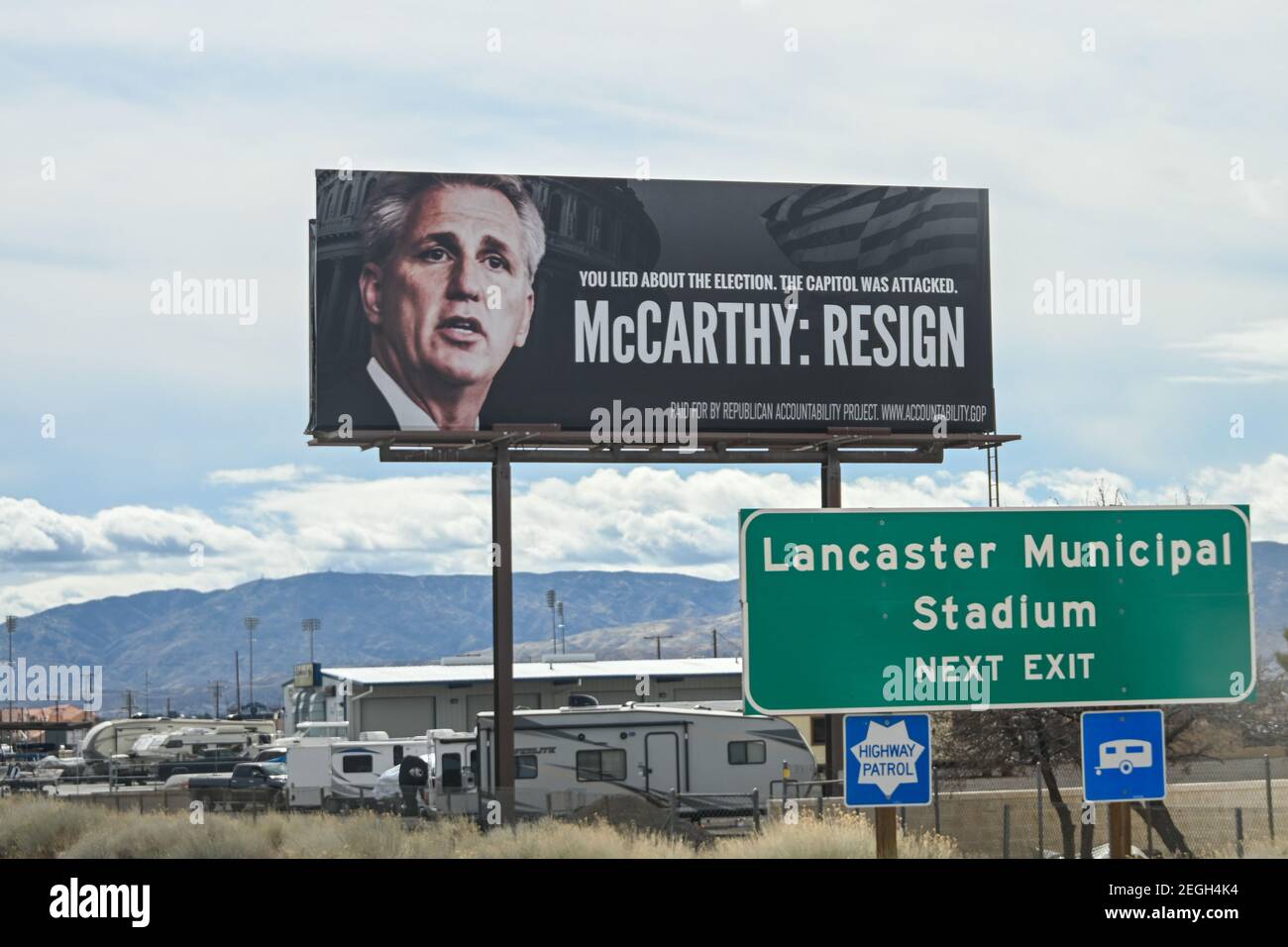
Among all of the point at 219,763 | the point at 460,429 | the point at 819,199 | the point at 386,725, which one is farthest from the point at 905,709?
→ the point at 219,763

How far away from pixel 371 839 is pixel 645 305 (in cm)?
1174

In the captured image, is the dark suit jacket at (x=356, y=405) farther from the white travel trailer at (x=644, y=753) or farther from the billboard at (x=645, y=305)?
the white travel trailer at (x=644, y=753)

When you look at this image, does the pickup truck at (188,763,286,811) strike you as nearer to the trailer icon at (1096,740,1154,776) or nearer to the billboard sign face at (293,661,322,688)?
the billboard sign face at (293,661,322,688)

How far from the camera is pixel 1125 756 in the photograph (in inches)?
437

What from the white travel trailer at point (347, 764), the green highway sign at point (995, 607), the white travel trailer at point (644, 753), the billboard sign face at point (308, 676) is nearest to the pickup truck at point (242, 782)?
the white travel trailer at point (347, 764)

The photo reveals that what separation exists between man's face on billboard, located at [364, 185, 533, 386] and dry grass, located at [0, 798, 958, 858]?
26.2 feet

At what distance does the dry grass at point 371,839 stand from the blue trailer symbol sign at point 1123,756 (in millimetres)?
4659

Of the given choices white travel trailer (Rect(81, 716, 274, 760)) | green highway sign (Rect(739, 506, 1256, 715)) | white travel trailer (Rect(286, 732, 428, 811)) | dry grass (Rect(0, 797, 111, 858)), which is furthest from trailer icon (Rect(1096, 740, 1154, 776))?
white travel trailer (Rect(81, 716, 274, 760))

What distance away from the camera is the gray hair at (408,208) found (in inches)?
1076

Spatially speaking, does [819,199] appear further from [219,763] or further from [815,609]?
[219,763]

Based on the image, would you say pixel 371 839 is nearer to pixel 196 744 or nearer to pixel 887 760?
pixel 887 760

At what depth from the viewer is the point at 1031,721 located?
31375 millimetres

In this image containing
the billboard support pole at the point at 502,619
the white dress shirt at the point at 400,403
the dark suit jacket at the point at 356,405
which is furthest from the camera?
the billboard support pole at the point at 502,619

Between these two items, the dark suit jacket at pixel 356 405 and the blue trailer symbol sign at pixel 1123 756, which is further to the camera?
the dark suit jacket at pixel 356 405
